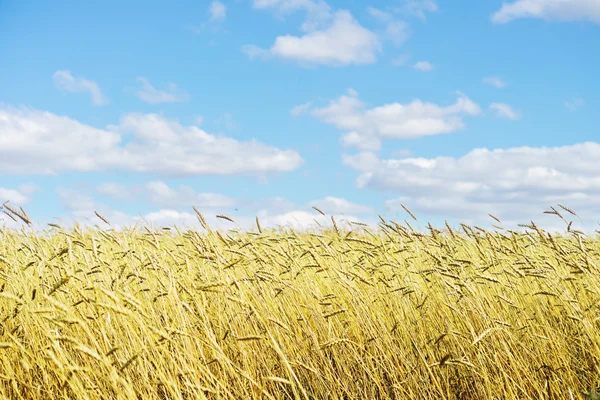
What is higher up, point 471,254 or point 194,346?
point 471,254

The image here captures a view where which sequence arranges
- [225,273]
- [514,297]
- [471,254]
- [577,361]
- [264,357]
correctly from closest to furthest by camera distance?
[264,357]
[577,361]
[225,273]
[514,297]
[471,254]

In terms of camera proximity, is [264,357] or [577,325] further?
[577,325]

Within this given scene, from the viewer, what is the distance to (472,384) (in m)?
3.33

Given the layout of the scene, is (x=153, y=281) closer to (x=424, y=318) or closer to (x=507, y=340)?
(x=424, y=318)

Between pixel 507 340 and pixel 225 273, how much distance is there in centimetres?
183

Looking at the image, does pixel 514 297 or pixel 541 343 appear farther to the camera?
pixel 514 297

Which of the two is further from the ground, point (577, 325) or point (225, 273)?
point (225, 273)

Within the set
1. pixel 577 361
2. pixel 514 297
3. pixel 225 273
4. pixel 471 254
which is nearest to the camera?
pixel 577 361

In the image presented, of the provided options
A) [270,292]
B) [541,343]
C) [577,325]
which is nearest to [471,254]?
[577,325]

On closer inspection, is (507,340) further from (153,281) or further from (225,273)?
(153,281)

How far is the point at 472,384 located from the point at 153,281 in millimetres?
2520

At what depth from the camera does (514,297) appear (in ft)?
14.0

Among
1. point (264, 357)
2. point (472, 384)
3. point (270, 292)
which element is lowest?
point (472, 384)

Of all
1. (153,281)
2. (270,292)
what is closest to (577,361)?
(270,292)
